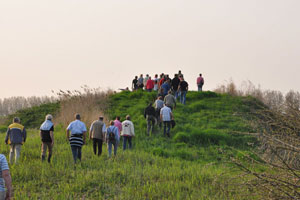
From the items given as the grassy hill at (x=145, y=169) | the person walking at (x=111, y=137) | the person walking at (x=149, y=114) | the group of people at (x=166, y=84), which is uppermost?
the group of people at (x=166, y=84)

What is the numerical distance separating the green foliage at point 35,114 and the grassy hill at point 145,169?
963 centimetres

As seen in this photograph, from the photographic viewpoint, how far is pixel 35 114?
3231cm

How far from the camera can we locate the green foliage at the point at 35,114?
30016mm

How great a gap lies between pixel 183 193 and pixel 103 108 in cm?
1855

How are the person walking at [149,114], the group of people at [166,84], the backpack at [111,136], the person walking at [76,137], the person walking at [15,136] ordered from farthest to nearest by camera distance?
the group of people at [166,84] → the person walking at [149,114] → the backpack at [111,136] → the person walking at [76,137] → the person walking at [15,136]

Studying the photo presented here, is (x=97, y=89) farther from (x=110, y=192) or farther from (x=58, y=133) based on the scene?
(x=110, y=192)

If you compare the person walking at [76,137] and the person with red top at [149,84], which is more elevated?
the person with red top at [149,84]

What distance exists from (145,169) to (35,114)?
2298 centimetres

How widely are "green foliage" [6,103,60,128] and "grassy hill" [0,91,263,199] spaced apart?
963 cm

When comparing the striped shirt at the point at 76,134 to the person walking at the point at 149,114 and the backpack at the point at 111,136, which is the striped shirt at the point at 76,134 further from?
the person walking at the point at 149,114

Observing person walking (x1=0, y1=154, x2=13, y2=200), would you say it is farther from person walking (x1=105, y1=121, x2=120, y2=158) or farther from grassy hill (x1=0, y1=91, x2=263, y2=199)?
person walking (x1=105, y1=121, x2=120, y2=158)

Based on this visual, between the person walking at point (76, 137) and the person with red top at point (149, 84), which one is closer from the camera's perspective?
the person walking at point (76, 137)

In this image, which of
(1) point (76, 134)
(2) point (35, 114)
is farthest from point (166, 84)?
(2) point (35, 114)

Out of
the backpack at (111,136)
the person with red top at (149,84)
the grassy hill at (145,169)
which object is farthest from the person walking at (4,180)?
the person with red top at (149,84)
